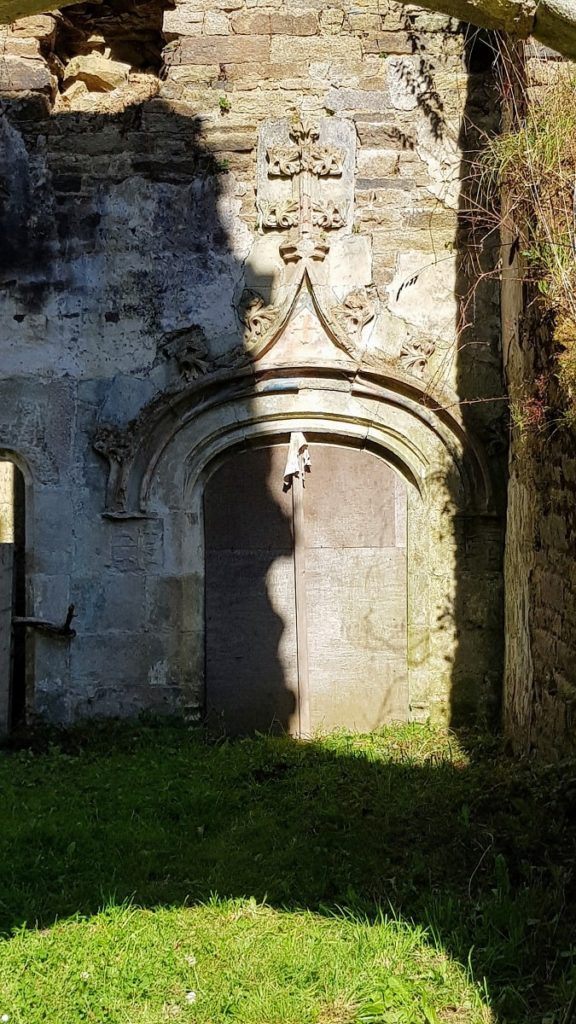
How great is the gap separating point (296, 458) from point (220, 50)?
117 inches

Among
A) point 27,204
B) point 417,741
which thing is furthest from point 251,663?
point 27,204

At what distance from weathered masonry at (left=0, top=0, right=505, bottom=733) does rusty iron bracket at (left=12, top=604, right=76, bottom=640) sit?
0.07ft

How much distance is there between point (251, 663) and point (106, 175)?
11.7 feet

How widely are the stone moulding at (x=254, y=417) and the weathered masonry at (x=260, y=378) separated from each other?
18mm

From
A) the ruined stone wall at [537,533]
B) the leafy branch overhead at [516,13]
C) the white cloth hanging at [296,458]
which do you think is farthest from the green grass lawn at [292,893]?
the leafy branch overhead at [516,13]

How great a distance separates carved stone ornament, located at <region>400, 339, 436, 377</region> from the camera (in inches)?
244

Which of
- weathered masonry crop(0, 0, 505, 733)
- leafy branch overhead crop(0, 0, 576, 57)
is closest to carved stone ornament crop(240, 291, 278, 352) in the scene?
weathered masonry crop(0, 0, 505, 733)

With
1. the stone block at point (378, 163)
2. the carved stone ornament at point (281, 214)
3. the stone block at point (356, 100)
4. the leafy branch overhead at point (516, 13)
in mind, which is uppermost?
the stone block at point (356, 100)

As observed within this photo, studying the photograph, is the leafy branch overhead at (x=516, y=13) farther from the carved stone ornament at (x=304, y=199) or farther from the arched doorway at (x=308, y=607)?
the arched doorway at (x=308, y=607)

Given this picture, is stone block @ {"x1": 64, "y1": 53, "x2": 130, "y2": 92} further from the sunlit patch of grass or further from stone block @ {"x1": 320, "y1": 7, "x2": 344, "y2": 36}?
the sunlit patch of grass

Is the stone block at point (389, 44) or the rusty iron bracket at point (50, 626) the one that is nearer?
the rusty iron bracket at point (50, 626)

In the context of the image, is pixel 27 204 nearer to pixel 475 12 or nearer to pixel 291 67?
pixel 291 67

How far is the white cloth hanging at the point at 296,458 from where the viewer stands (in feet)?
20.8

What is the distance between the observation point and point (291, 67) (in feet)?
21.4
